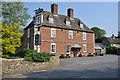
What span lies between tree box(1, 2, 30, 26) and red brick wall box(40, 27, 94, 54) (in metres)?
9.42

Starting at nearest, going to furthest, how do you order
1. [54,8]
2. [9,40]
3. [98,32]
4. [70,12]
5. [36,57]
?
[36,57]
[9,40]
[54,8]
[70,12]
[98,32]

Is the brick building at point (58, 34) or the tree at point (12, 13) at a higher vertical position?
the tree at point (12, 13)

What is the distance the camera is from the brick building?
22312mm

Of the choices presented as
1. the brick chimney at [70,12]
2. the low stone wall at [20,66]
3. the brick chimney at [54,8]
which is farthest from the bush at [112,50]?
the low stone wall at [20,66]

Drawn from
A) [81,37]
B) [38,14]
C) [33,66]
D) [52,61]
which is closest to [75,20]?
[81,37]

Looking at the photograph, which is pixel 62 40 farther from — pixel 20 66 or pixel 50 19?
pixel 20 66

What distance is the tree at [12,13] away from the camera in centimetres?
2795

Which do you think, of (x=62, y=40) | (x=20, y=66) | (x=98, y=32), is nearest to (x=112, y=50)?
(x=62, y=40)

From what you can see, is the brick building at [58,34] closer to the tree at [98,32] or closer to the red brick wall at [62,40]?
the red brick wall at [62,40]

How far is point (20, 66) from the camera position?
456 inches

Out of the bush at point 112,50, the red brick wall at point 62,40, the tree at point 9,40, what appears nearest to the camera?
the tree at point 9,40

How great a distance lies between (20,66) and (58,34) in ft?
44.6

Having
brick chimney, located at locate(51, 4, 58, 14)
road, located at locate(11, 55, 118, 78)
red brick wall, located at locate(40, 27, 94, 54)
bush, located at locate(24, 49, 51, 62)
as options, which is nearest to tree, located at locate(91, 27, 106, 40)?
red brick wall, located at locate(40, 27, 94, 54)

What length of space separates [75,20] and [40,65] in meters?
19.6
